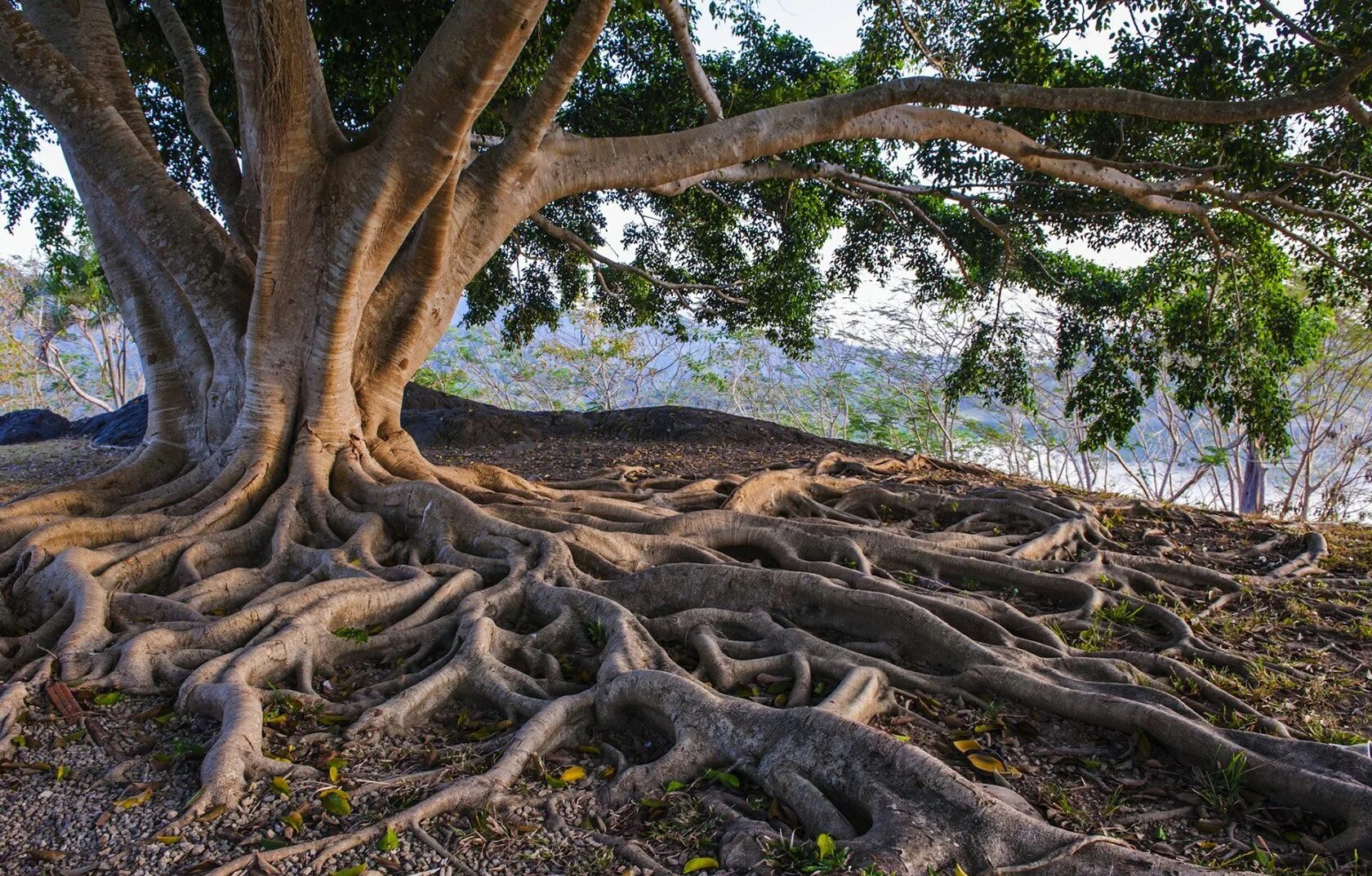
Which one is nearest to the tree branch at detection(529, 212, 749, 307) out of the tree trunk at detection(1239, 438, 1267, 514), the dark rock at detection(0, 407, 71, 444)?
the dark rock at detection(0, 407, 71, 444)

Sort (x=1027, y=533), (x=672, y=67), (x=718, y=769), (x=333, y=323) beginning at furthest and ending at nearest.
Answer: (x=672, y=67) → (x=1027, y=533) → (x=333, y=323) → (x=718, y=769)

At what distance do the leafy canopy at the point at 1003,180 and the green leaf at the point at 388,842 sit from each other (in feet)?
20.2

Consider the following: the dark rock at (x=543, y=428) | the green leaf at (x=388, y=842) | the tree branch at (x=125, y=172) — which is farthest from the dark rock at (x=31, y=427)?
the green leaf at (x=388, y=842)

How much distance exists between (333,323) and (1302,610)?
19.4ft

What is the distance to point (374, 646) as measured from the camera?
376 centimetres

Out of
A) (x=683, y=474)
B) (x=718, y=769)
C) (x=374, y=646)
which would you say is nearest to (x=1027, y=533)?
(x=683, y=474)

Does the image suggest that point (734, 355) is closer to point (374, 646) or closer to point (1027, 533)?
point (1027, 533)

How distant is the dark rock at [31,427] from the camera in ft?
39.1

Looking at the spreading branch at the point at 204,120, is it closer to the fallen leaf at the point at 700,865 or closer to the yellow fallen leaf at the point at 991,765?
the fallen leaf at the point at 700,865

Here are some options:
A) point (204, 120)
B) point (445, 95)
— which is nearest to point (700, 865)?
A: point (445, 95)

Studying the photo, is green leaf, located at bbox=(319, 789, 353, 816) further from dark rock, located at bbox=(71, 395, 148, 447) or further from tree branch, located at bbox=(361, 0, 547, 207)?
dark rock, located at bbox=(71, 395, 148, 447)

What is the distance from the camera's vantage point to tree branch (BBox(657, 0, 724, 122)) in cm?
657

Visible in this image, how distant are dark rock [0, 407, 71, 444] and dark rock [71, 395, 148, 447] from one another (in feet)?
0.62

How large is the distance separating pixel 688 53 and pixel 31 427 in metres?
11.4
